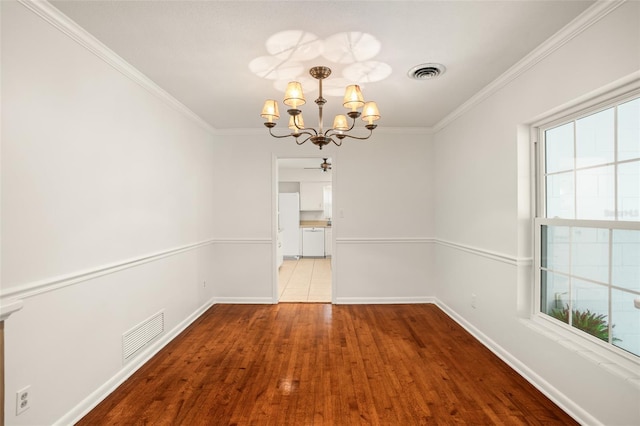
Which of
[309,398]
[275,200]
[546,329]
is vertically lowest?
[309,398]

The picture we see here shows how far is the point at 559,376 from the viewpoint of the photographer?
7.24ft

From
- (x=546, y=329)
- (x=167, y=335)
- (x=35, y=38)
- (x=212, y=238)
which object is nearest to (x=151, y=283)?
(x=167, y=335)

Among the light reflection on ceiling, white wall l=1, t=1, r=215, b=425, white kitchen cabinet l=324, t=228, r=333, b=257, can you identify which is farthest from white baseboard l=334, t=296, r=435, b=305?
white kitchen cabinet l=324, t=228, r=333, b=257

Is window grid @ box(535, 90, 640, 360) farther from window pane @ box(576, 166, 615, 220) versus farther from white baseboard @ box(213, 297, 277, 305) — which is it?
white baseboard @ box(213, 297, 277, 305)

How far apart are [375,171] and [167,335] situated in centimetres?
324

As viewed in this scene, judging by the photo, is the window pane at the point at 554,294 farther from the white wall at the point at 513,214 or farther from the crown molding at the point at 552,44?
the crown molding at the point at 552,44

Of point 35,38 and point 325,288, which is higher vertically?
point 35,38

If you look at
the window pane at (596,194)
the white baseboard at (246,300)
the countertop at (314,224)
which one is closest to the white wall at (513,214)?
the window pane at (596,194)

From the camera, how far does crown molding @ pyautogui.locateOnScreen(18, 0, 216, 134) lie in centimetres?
181

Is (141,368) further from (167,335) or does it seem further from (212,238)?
(212,238)

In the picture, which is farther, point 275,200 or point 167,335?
point 275,200

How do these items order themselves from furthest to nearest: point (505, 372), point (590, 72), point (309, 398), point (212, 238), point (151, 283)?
1. point (212, 238)
2. point (151, 283)
3. point (505, 372)
4. point (309, 398)
5. point (590, 72)

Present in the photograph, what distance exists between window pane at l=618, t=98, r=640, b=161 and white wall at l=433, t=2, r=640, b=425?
20 cm

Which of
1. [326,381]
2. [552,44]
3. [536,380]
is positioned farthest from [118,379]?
[552,44]
